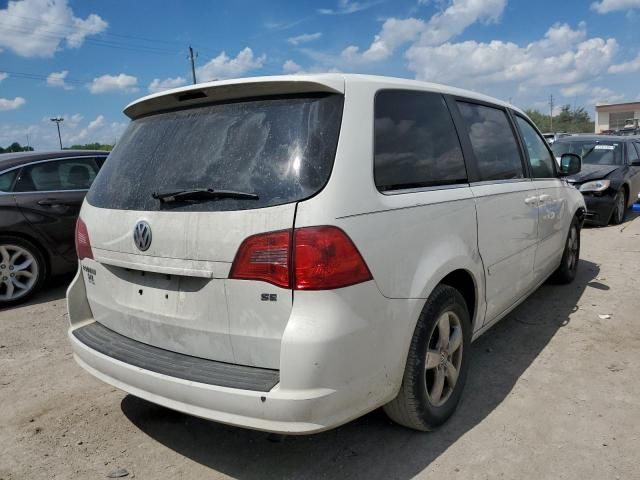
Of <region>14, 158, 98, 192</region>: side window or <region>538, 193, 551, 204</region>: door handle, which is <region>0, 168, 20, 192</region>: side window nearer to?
<region>14, 158, 98, 192</region>: side window

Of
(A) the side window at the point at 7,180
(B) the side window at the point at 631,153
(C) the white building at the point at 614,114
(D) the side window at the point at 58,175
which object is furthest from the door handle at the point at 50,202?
(C) the white building at the point at 614,114

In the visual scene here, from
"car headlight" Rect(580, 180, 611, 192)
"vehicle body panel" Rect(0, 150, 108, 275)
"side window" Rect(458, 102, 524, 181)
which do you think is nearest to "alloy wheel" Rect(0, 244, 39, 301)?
"vehicle body panel" Rect(0, 150, 108, 275)

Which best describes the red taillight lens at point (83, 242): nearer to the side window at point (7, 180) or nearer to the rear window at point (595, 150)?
the side window at point (7, 180)

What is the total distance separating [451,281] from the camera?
2.90m

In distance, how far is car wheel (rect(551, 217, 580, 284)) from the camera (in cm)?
523

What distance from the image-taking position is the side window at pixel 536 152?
4230 millimetres

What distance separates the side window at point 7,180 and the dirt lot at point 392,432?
2189 millimetres

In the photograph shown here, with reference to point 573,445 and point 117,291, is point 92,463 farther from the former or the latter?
point 573,445

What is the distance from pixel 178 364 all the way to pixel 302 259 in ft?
2.60

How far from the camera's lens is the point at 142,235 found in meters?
2.40

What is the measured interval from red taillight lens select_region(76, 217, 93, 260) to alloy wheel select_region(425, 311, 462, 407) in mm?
1864

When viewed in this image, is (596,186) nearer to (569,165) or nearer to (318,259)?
(569,165)

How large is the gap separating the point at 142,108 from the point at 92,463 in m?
1.90

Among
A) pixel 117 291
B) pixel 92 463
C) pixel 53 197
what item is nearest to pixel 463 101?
pixel 117 291
